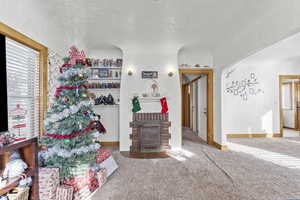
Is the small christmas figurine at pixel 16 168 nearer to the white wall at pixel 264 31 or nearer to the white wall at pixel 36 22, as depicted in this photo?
the white wall at pixel 36 22

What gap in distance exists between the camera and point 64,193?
1.81 meters

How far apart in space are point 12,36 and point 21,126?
1.06m

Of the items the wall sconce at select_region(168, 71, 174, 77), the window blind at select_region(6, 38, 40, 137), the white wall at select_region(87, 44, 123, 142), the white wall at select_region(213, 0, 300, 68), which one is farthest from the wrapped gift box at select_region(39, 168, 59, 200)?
the white wall at select_region(213, 0, 300, 68)

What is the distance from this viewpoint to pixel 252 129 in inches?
214

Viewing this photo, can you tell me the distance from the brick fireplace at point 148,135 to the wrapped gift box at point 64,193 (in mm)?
2101

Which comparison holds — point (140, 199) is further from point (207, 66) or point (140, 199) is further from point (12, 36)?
point (207, 66)

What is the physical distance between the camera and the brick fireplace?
3.90m

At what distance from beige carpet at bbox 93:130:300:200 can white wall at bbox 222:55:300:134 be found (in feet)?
5.83

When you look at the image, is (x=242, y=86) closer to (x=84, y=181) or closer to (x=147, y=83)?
(x=147, y=83)

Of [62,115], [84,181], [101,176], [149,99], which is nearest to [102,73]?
[149,99]

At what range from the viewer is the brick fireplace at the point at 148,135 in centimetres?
390

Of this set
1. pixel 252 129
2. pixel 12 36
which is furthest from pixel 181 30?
pixel 252 129

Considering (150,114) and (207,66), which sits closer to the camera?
(150,114)

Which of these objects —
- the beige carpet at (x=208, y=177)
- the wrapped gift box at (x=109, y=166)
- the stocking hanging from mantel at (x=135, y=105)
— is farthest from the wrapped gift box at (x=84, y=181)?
the stocking hanging from mantel at (x=135, y=105)
